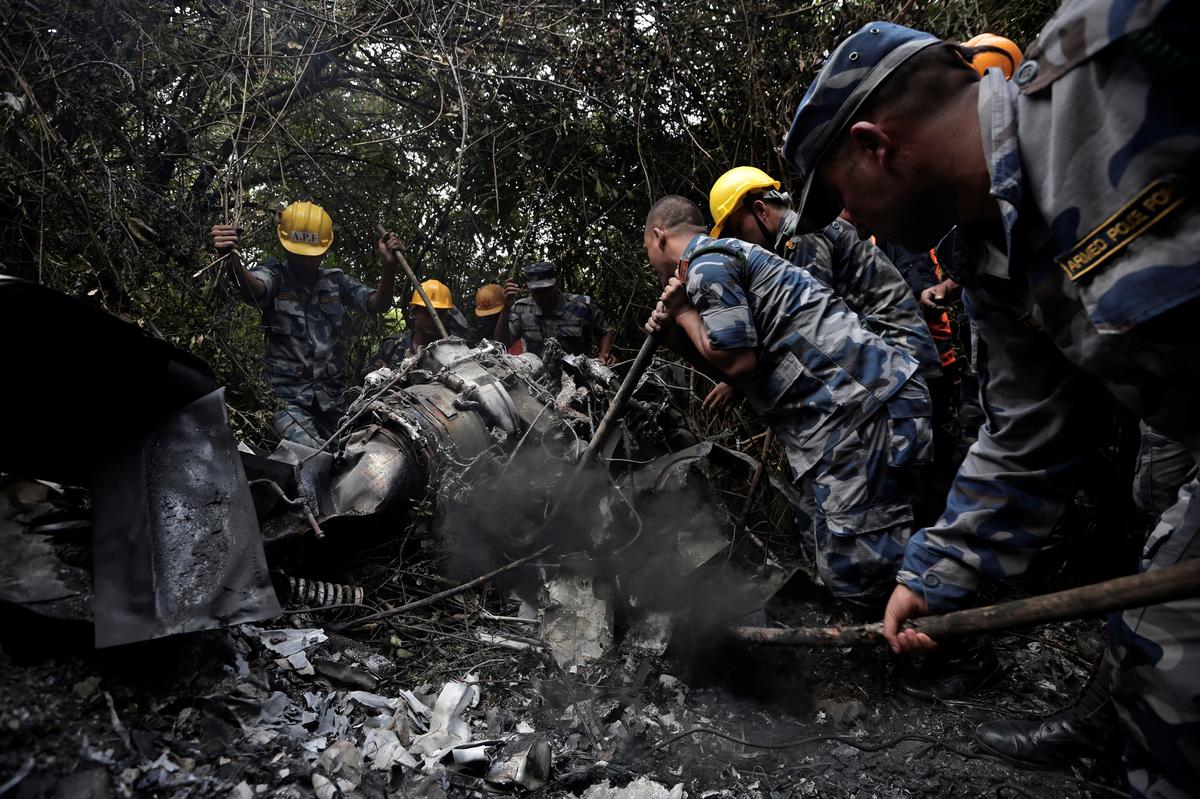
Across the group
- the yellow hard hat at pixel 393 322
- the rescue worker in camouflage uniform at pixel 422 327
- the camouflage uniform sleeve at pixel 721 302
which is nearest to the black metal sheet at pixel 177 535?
the camouflage uniform sleeve at pixel 721 302

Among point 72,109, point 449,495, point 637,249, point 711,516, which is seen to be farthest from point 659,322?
point 72,109

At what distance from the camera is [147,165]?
4.42 meters

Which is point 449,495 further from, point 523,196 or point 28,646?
point 523,196

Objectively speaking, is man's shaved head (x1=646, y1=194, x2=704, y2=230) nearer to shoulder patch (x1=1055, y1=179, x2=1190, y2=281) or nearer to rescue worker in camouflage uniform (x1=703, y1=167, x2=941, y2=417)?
rescue worker in camouflage uniform (x1=703, y1=167, x2=941, y2=417)

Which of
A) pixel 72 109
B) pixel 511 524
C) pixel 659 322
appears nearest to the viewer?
pixel 659 322

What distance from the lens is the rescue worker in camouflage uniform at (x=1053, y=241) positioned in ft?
3.08

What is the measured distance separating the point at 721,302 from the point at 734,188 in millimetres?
1341

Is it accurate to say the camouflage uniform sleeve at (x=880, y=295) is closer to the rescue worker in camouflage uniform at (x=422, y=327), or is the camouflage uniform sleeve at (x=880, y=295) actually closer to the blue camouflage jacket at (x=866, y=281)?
the blue camouflage jacket at (x=866, y=281)

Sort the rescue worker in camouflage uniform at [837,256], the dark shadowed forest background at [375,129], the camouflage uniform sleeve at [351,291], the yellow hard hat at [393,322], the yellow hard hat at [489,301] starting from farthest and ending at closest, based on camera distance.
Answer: the yellow hard hat at [393,322] < the yellow hard hat at [489,301] < the camouflage uniform sleeve at [351,291] < the dark shadowed forest background at [375,129] < the rescue worker in camouflage uniform at [837,256]

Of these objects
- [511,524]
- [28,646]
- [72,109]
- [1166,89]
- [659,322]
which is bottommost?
[511,524]

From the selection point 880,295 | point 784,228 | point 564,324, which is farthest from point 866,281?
point 564,324

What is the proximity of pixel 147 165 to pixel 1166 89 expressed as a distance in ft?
18.2

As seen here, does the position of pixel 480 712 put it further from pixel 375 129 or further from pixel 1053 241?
pixel 375 129

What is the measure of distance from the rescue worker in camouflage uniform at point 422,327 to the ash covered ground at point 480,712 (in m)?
3.64
